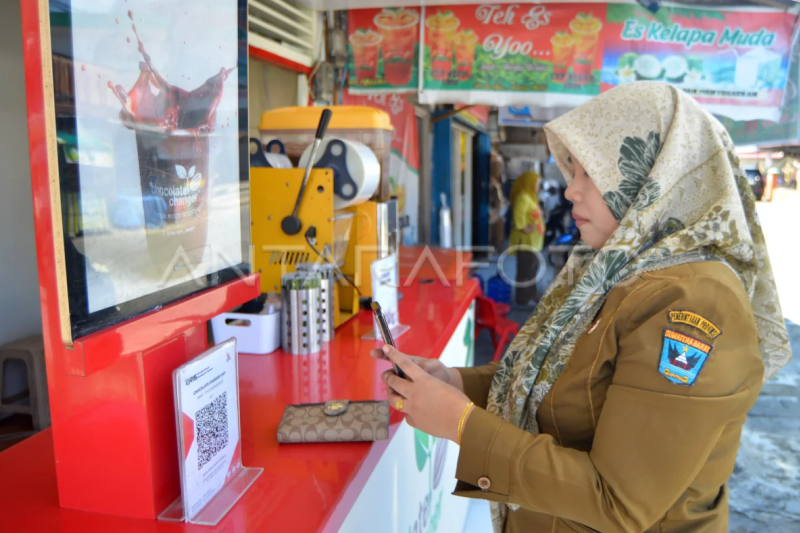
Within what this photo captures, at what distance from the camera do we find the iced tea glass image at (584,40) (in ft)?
11.2

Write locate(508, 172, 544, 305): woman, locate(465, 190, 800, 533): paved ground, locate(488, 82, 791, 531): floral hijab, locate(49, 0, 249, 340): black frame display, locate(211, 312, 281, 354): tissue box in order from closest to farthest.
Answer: locate(49, 0, 249, 340): black frame display, locate(488, 82, 791, 531): floral hijab, locate(211, 312, 281, 354): tissue box, locate(465, 190, 800, 533): paved ground, locate(508, 172, 544, 305): woman

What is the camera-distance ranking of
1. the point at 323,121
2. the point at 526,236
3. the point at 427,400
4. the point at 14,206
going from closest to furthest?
the point at 427,400, the point at 323,121, the point at 14,206, the point at 526,236

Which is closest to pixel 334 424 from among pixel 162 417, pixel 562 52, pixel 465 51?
pixel 162 417

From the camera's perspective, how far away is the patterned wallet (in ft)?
3.96

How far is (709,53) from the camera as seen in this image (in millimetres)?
3402

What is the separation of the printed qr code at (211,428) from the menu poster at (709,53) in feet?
10.5

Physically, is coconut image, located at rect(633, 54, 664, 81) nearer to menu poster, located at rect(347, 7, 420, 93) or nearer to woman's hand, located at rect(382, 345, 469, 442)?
menu poster, located at rect(347, 7, 420, 93)

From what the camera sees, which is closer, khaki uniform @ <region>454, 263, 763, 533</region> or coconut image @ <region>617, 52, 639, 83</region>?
khaki uniform @ <region>454, 263, 763, 533</region>

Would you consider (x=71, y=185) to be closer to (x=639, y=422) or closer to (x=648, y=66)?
(x=639, y=422)

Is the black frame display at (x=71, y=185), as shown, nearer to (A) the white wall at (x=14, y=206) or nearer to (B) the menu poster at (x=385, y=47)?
(A) the white wall at (x=14, y=206)

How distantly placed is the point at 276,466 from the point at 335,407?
7.6 inches

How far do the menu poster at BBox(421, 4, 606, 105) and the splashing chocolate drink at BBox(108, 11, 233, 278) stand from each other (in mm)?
2759

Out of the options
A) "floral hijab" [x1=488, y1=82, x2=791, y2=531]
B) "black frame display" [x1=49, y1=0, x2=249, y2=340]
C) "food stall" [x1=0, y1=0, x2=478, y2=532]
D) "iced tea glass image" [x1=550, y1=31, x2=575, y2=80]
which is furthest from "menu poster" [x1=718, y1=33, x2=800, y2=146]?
"black frame display" [x1=49, y1=0, x2=249, y2=340]

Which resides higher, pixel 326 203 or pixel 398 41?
pixel 398 41
